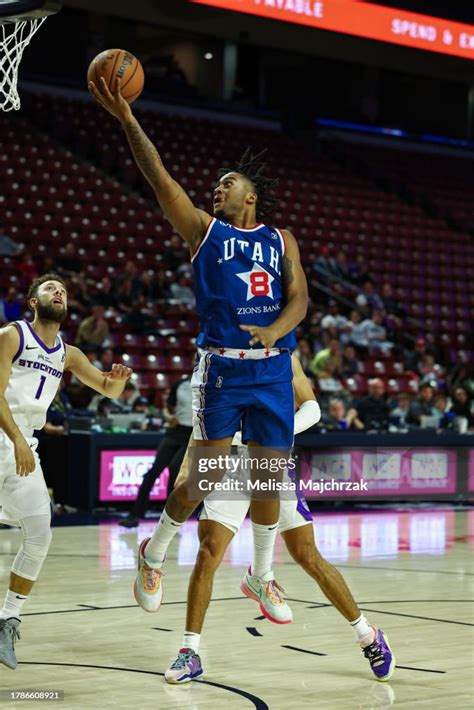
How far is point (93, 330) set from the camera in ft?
48.5

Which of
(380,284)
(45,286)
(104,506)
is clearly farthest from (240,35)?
(45,286)

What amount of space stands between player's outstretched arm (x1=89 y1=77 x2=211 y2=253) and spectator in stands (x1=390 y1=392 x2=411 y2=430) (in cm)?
979

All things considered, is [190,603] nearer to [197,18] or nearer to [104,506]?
[104,506]

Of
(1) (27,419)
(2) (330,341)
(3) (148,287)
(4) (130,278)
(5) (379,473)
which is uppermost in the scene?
(4) (130,278)

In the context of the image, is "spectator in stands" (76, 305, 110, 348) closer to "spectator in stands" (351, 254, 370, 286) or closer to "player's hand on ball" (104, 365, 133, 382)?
"spectator in stands" (351, 254, 370, 286)

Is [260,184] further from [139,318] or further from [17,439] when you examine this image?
[139,318]

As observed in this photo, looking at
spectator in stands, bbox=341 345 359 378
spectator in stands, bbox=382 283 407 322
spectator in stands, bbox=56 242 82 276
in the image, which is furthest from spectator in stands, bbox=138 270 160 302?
spectator in stands, bbox=382 283 407 322

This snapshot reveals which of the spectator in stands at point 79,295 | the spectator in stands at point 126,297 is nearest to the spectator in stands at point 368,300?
the spectator in stands at point 126,297

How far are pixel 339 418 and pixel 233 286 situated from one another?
9.46 m

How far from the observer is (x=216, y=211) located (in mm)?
5254

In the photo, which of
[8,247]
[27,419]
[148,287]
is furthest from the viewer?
[148,287]

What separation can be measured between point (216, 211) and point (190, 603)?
1.76m

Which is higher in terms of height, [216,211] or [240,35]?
[240,35]

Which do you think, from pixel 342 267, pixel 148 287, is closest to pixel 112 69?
pixel 148 287
